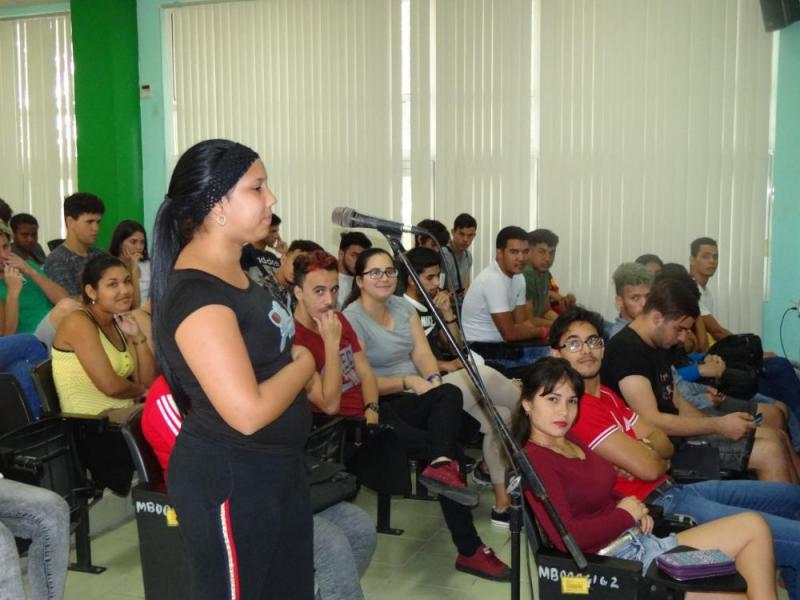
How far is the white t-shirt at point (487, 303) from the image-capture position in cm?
478

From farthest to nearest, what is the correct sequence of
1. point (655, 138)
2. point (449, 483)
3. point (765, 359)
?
point (655, 138)
point (765, 359)
point (449, 483)

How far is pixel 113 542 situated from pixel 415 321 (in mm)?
1499

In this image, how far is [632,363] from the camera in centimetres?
286

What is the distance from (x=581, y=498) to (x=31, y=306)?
3.19 m

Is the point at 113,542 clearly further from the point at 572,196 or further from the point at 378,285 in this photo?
the point at 572,196

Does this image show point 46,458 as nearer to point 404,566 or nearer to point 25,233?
point 404,566

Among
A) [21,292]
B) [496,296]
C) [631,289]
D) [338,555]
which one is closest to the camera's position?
[338,555]

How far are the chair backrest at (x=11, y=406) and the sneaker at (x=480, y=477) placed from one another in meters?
1.96

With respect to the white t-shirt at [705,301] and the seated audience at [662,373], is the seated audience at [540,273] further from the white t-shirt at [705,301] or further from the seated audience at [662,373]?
the seated audience at [662,373]

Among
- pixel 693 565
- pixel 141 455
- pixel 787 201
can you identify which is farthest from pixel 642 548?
pixel 787 201

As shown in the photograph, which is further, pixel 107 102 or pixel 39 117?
pixel 39 117

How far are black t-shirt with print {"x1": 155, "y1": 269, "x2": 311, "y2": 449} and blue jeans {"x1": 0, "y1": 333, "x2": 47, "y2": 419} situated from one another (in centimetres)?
197

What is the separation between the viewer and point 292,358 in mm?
1521

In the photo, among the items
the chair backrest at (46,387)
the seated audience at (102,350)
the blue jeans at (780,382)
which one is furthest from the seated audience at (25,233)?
the blue jeans at (780,382)
